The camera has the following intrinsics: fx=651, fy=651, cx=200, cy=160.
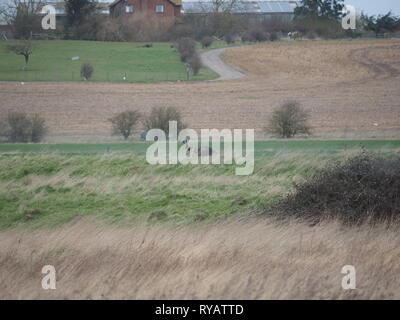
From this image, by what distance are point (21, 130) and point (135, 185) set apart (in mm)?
12652

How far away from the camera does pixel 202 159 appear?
20.3 metres

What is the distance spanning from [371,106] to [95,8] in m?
50.9

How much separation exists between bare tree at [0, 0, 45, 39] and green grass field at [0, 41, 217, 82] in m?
2.18

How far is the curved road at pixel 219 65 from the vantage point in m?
72.0

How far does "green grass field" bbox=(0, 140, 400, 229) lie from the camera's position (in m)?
16.3

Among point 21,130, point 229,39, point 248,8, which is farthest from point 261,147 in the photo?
point 248,8

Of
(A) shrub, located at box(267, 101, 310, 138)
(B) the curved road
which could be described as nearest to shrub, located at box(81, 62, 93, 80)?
(B) the curved road

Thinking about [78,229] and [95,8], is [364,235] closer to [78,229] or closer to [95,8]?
[78,229]

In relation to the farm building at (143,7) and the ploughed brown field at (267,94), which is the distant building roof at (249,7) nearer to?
the farm building at (143,7)

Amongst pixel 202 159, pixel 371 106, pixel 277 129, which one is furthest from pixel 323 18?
pixel 202 159

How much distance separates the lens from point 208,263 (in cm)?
956

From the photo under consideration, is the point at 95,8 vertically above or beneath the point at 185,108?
above

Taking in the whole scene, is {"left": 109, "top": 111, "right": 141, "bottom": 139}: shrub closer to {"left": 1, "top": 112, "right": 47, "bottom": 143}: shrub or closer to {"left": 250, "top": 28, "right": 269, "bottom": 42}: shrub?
{"left": 1, "top": 112, "right": 47, "bottom": 143}: shrub

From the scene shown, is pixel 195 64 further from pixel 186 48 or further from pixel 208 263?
pixel 208 263
